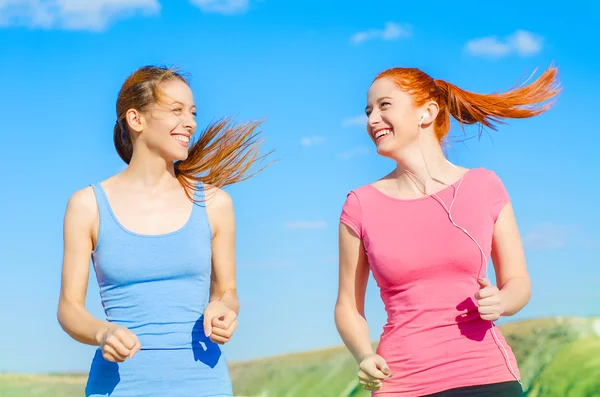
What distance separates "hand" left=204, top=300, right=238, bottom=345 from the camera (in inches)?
147

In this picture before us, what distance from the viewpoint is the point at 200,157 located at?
182 inches

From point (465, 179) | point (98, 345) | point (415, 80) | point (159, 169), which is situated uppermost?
point (415, 80)

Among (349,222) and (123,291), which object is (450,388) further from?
(123,291)

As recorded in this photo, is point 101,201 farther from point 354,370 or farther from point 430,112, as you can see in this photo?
point 354,370

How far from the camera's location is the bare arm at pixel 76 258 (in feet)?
13.2

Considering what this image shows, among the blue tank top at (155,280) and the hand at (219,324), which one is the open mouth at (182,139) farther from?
the hand at (219,324)

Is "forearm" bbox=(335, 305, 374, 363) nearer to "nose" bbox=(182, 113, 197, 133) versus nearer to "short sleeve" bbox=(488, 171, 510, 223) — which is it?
"short sleeve" bbox=(488, 171, 510, 223)

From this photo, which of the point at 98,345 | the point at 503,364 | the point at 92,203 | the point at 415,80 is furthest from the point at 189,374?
the point at 415,80

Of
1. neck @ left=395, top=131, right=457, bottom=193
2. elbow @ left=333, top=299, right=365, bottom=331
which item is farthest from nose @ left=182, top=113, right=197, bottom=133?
elbow @ left=333, top=299, right=365, bottom=331

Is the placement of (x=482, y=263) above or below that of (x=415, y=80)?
below

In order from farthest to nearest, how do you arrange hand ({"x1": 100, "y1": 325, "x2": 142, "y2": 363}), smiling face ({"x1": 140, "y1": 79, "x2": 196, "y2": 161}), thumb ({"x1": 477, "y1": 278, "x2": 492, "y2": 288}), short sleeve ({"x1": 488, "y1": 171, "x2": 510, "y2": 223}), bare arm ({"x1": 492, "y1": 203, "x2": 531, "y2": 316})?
smiling face ({"x1": 140, "y1": 79, "x2": 196, "y2": 161}) < short sleeve ({"x1": 488, "y1": 171, "x2": 510, "y2": 223}) < bare arm ({"x1": 492, "y1": 203, "x2": 531, "y2": 316}) < thumb ({"x1": 477, "y1": 278, "x2": 492, "y2": 288}) < hand ({"x1": 100, "y1": 325, "x2": 142, "y2": 363})

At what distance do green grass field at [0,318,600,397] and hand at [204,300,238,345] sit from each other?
3990mm

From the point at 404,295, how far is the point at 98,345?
4.71 feet

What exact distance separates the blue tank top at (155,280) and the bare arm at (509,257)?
4.73 ft
